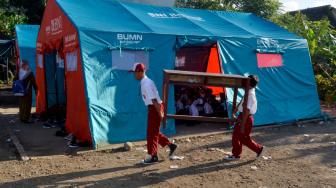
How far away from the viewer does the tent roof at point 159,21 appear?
9.35 metres

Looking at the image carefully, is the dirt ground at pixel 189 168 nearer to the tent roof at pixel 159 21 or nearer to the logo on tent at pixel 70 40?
the logo on tent at pixel 70 40

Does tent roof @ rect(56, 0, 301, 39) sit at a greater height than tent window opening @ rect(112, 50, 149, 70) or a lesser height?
greater

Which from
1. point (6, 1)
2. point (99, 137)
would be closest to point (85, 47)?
point (99, 137)

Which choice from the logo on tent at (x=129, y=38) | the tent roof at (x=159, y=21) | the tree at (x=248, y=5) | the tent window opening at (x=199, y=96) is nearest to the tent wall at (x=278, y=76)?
the tent roof at (x=159, y=21)

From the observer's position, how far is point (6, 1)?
85.9ft

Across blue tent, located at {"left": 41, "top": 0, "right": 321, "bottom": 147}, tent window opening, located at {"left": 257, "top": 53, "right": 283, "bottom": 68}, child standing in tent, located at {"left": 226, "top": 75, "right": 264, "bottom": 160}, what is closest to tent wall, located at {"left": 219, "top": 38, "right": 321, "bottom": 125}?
blue tent, located at {"left": 41, "top": 0, "right": 321, "bottom": 147}

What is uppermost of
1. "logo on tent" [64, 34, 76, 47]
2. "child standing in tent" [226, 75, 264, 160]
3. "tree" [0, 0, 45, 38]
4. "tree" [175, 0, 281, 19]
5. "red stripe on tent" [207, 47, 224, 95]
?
"tree" [175, 0, 281, 19]

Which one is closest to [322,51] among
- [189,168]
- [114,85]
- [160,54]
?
[160,54]

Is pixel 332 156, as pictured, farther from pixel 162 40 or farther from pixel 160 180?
pixel 162 40

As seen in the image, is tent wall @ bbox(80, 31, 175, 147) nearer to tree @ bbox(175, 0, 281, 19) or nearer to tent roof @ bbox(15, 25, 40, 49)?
tent roof @ bbox(15, 25, 40, 49)

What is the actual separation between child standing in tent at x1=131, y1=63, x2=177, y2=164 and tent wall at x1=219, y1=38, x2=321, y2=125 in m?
3.74

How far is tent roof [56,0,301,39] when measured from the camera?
9352 mm

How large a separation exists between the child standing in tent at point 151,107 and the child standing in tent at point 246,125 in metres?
1.31

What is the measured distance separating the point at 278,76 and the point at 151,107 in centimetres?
541
